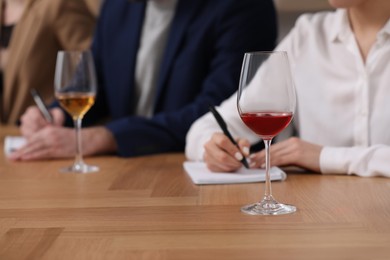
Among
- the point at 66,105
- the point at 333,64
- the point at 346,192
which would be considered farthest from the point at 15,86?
the point at 346,192

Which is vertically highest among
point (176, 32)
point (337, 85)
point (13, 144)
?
point (176, 32)

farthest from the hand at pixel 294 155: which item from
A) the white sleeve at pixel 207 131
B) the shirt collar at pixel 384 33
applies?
the shirt collar at pixel 384 33

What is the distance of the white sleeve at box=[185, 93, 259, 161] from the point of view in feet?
6.08

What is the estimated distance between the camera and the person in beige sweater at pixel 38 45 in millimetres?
3199

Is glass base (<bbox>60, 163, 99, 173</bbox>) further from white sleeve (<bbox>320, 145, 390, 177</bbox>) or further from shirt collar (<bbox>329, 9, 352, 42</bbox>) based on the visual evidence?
shirt collar (<bbox>329, 9, 352, 42</bbox>)

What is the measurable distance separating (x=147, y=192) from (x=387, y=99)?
2.33 ft

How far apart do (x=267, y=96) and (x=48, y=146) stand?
0.92 meters

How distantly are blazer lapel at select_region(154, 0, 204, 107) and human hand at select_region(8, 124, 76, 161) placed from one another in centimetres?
46

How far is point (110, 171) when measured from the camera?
5.70 feet

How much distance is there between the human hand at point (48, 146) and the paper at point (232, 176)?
0.47 m

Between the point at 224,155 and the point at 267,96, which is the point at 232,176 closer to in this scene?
the point at 224,155

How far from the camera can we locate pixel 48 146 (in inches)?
78.1

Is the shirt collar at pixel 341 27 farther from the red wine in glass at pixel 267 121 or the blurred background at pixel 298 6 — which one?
the blurred background at pixel 298 6

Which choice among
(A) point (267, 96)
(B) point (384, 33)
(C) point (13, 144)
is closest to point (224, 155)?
(A) point (267, 96)
